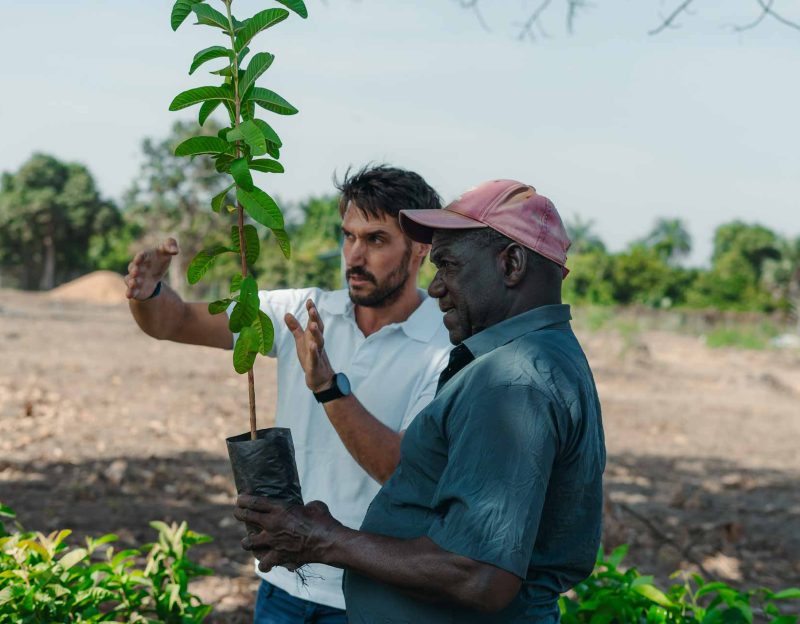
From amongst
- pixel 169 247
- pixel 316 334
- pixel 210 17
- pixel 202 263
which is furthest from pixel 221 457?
pixel 210 17

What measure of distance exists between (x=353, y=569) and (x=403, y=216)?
0.72 meters

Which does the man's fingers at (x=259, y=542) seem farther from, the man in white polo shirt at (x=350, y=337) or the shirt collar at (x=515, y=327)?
the man in white polo shirt at (x=350, y=337)

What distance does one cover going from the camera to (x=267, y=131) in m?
2.12

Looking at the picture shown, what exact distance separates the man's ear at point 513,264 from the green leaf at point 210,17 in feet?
2.61

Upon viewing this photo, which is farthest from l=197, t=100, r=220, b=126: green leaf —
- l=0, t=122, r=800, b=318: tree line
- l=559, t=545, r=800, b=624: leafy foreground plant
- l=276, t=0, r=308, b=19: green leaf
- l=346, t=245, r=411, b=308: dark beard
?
l=0, t=122, r=800, b=318: tree line

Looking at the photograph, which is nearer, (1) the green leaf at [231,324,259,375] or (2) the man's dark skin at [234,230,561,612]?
(2) the man's dark skin at [234,230,561,612]

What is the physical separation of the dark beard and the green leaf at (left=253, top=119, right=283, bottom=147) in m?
0.91

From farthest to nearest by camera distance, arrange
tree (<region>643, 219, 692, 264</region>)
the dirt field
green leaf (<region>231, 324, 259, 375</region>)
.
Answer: tree (<region>643, 219, 692, 264</region>)
the dirt field
green leaf (<region>231, 324, 259, 375</region>)

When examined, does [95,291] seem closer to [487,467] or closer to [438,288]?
[438,288]

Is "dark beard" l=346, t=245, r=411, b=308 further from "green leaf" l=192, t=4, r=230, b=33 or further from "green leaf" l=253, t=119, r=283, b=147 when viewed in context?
"green leaf" l=192, t=4, r=230, b=33

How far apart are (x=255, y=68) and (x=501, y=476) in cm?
106

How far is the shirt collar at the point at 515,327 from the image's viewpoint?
1.90 meters

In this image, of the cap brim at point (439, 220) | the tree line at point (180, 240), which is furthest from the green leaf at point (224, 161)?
the tree line at point (180, 240)

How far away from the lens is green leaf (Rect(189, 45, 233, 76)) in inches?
83.5
